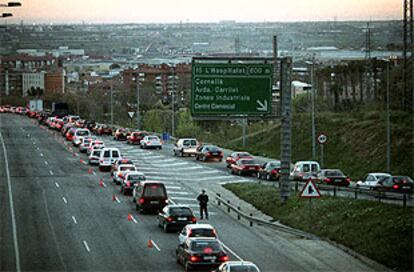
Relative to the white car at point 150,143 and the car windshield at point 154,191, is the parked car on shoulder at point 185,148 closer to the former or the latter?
the white car at point 150,143

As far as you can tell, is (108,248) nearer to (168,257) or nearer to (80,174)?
(168,257)

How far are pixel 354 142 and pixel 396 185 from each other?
20.9 metres

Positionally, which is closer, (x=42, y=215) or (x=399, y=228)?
(x=399, y=228)

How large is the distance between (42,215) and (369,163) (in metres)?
25.6

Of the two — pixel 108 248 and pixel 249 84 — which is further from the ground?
→ pixel 249 84

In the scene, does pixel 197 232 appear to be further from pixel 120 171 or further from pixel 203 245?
pixel 120 171

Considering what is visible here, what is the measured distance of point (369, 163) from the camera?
200ft

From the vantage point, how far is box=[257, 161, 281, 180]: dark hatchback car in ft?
188

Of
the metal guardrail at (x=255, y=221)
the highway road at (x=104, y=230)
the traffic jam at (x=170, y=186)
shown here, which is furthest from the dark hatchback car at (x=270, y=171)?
the metal guardrail at (x=255, y=221)

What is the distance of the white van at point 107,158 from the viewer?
6425 cm

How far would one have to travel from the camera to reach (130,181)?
50.7 meters

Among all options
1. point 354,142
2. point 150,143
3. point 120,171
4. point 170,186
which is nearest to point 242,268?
point 170,186

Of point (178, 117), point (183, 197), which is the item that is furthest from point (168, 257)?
point (178, 117)

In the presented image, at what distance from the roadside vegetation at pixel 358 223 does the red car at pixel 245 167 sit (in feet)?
48.7
